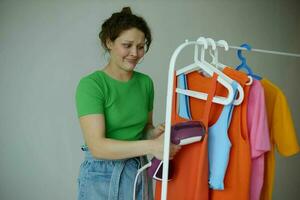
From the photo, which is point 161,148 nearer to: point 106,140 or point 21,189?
point 106,140

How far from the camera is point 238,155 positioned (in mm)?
923

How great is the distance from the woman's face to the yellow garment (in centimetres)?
47

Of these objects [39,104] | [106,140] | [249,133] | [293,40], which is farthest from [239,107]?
[293,40]

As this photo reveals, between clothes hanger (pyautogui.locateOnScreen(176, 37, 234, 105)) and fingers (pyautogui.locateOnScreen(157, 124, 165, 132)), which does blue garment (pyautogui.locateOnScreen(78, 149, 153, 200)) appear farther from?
clothes hanger (pyautogui.locateOnScreen(176, 37, 234, 105))

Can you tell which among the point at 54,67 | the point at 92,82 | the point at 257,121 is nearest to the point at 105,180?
the point at 92,82

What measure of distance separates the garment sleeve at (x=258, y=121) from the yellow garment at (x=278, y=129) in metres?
0.13

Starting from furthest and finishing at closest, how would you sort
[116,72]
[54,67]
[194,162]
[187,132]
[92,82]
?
1. [54,67]
2. [116,72]
3. [92,82]
4. [194,162]
5. [187,132]

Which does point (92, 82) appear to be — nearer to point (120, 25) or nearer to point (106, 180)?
point (120, 25)

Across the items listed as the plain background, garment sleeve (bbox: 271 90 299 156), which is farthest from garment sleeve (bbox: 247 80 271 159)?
the plain background

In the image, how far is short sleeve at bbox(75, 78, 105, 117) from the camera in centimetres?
104

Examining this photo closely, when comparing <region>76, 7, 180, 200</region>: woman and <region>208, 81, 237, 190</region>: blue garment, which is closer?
<region>208, 81, 237, 190</region>: blue garment

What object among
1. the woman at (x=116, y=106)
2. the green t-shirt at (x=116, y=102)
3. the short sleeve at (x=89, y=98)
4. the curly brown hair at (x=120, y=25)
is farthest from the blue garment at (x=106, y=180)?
the curly brown hair at (x=120, y=25)

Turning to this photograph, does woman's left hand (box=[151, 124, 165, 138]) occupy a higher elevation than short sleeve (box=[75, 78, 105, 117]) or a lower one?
lower

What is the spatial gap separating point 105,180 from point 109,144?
0.25 metres
